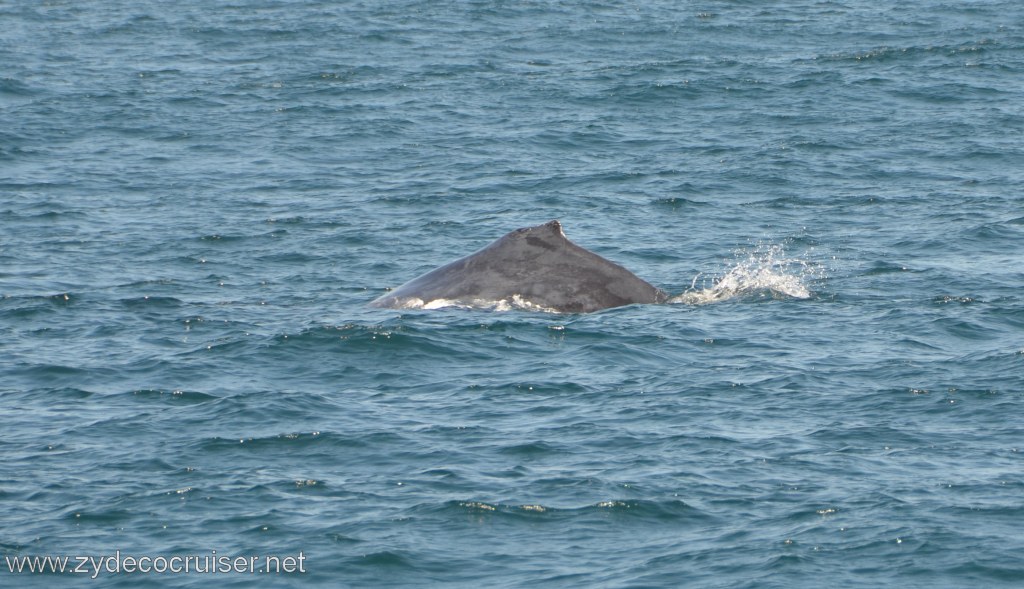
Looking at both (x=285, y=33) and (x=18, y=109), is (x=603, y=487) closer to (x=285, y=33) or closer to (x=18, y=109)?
(x=18, y=109)

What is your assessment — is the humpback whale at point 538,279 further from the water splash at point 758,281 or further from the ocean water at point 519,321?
the water splash at point 758,281

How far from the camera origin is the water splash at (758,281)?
23109 millimetres

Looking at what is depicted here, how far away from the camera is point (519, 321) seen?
69.7ft

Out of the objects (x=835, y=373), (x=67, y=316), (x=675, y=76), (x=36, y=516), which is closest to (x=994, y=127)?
(x=675, y=76)

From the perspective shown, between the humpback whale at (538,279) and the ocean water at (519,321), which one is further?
the humpback whale at (538,279)

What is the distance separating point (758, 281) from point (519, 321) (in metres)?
4.31

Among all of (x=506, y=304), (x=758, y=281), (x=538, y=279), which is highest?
(x=538, y=279)

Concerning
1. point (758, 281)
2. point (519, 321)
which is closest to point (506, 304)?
point (519, 321)

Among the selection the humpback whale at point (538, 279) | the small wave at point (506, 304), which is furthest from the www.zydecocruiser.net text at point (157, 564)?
the humpback whale at point (538, 279)

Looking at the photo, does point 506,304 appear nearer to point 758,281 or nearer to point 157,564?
point 758,281

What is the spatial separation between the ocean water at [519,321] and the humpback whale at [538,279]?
0.37m

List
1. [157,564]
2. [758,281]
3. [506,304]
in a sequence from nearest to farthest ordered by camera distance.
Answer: [157,564], [506,304], [758,281]

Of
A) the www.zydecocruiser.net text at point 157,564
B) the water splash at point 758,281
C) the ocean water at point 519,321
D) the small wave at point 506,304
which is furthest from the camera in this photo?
the water splash at point 758,281

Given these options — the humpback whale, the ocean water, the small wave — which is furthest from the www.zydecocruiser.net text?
the humpback whale
